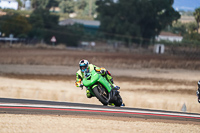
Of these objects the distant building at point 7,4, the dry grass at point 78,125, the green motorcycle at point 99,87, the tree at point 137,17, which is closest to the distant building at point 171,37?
the tree at point 137,17

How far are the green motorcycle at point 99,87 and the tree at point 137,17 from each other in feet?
181

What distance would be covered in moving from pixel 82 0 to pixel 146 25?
87.1 metres

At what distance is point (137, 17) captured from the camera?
2717 inches

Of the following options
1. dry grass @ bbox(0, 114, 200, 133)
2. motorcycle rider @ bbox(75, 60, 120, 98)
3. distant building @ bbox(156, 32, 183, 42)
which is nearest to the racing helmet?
motorcycle rider @ bbox(75, 60, 120, 98)

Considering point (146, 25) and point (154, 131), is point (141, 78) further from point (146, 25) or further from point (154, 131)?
point (146, 25)

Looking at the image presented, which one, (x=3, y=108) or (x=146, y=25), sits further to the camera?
(x=146, y=25)

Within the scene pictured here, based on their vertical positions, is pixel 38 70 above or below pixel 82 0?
below

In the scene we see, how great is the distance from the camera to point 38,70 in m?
37.0

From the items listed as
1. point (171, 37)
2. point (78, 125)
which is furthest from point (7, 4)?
point (78, 125)

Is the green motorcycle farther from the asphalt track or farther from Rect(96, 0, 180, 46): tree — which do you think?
Rect(96, 0, 180, 46): tree

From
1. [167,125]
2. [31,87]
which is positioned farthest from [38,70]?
[167,125]

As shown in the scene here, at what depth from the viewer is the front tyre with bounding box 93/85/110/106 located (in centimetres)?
1316

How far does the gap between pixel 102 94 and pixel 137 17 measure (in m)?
57.2

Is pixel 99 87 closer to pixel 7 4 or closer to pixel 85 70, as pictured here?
pixel 85 70
